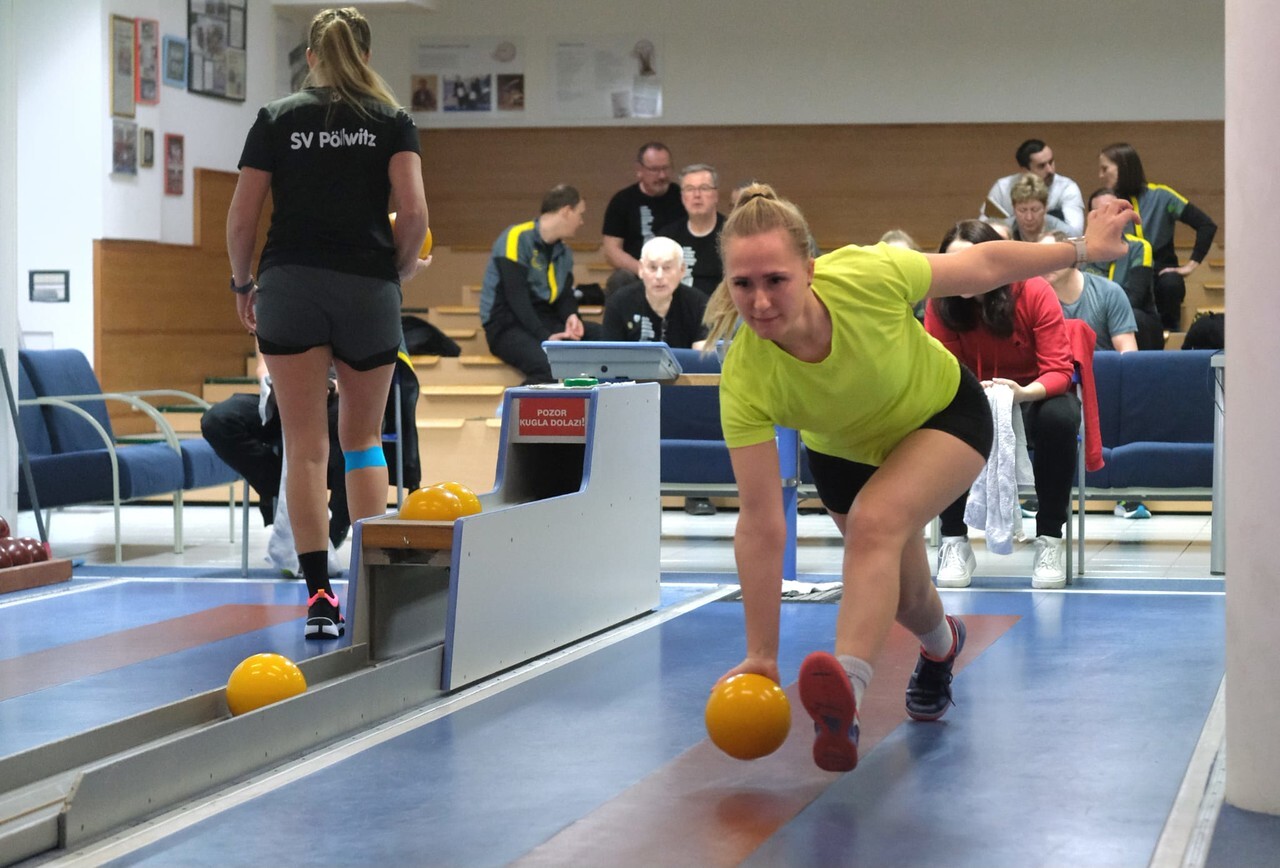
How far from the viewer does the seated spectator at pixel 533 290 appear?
7633 millimetres

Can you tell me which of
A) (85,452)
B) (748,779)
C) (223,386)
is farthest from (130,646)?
(223,386)

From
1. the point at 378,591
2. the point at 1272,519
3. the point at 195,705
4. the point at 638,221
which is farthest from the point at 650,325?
the point at 1272,519

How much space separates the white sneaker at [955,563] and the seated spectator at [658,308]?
149 centimetres

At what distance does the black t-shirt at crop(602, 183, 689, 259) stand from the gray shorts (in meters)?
4.08

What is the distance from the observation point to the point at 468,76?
11.4 m

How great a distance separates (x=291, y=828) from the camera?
2576 mm

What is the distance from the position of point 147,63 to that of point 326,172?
214 inches

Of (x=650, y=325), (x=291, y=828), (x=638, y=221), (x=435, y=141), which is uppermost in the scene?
(x=435, y=141)

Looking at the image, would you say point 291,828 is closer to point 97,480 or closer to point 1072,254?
point 1072,254

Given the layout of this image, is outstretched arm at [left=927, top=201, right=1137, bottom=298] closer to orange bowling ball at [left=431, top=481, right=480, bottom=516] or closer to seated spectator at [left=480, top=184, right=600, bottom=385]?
orange bowling ball at [left=431, top=481, right=480, bottom=516]

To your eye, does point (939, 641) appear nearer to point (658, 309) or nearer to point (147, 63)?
point (658, 309)

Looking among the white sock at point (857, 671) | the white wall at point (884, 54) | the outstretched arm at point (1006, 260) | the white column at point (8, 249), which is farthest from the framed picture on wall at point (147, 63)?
the white sock at point (857, 671)

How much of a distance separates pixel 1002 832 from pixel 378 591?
177 cm

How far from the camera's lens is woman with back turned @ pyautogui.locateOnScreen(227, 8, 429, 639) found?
406 centimetres
